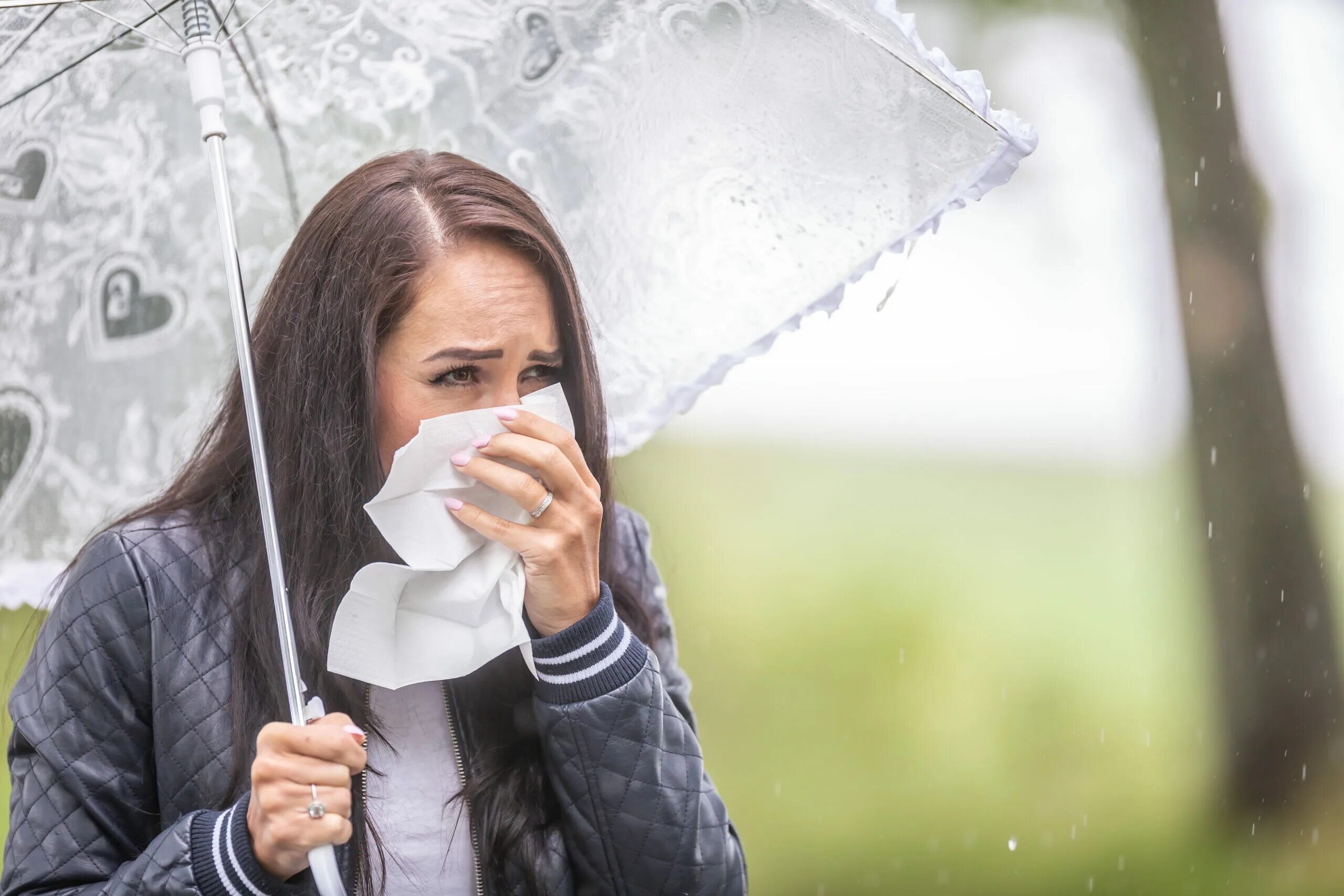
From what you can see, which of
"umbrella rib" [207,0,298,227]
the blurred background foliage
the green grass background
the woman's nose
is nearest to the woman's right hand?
the woman's nose

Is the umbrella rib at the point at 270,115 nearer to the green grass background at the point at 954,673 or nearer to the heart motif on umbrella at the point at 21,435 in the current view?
the heart motif on umbrella at the point at 21,435

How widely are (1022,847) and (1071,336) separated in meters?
2.91

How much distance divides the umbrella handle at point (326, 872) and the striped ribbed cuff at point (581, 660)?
1.49ft

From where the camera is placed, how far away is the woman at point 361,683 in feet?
5.65

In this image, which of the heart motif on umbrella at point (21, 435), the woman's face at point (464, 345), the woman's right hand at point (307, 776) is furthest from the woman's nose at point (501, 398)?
the heart motif on umbrella at point (21, 435)

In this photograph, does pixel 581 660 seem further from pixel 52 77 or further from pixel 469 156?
pixel 52 77

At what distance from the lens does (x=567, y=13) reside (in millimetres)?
2240

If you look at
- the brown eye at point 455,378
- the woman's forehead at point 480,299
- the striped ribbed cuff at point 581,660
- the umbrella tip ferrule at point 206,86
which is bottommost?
the striped ribbed cuff at point 581,660

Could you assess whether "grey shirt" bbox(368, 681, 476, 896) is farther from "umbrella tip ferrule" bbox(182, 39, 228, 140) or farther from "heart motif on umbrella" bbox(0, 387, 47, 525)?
"umbrella tip ferrule" bbox(182, 39, 228, 140)

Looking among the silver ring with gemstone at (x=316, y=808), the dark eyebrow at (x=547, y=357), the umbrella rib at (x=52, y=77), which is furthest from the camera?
the umbrella rib at (x=52, y=77)

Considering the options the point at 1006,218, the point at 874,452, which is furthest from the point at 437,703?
the point at 1006,218

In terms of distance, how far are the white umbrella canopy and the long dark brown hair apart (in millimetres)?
190

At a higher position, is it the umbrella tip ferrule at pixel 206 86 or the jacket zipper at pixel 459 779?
the umbrella tip ferrule at pixel 206 86

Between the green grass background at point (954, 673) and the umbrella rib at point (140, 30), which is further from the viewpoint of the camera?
the green grass background at point (954, 673)
